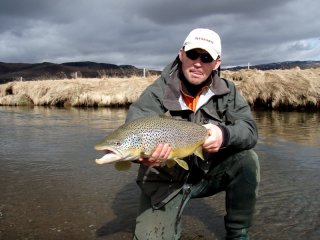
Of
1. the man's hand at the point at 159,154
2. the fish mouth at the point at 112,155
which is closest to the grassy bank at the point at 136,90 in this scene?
the man's hand at the point at 159,154

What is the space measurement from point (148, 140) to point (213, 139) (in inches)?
25.3

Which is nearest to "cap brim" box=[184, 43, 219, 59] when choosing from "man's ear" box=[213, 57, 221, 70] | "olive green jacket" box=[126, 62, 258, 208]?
"man's ear" box=[213, 57, 221, 70]

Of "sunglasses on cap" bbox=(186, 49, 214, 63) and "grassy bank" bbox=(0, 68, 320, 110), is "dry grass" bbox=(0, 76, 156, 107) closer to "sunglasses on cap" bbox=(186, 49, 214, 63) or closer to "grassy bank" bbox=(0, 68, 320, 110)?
"grassy bank" bbox=(0, 68, 320, 110)

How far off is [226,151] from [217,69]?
32.6 inches

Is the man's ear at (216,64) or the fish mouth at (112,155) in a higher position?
the man's ear at (216,64)

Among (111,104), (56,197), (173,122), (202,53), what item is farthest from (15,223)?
(111,104)

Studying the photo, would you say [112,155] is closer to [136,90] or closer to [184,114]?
[184,114]

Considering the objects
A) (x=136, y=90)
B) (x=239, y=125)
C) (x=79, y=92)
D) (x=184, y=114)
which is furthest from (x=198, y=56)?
(x=79, y=92)

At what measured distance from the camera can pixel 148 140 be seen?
305cm

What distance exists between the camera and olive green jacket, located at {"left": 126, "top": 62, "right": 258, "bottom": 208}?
370 cm

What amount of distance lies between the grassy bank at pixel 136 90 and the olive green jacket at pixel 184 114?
15.7 meters

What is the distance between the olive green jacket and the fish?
40 cm

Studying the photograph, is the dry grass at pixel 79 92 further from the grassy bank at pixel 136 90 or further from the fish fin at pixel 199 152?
the fish fin at pixel 199 152

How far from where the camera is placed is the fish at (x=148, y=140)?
9.66 feet
